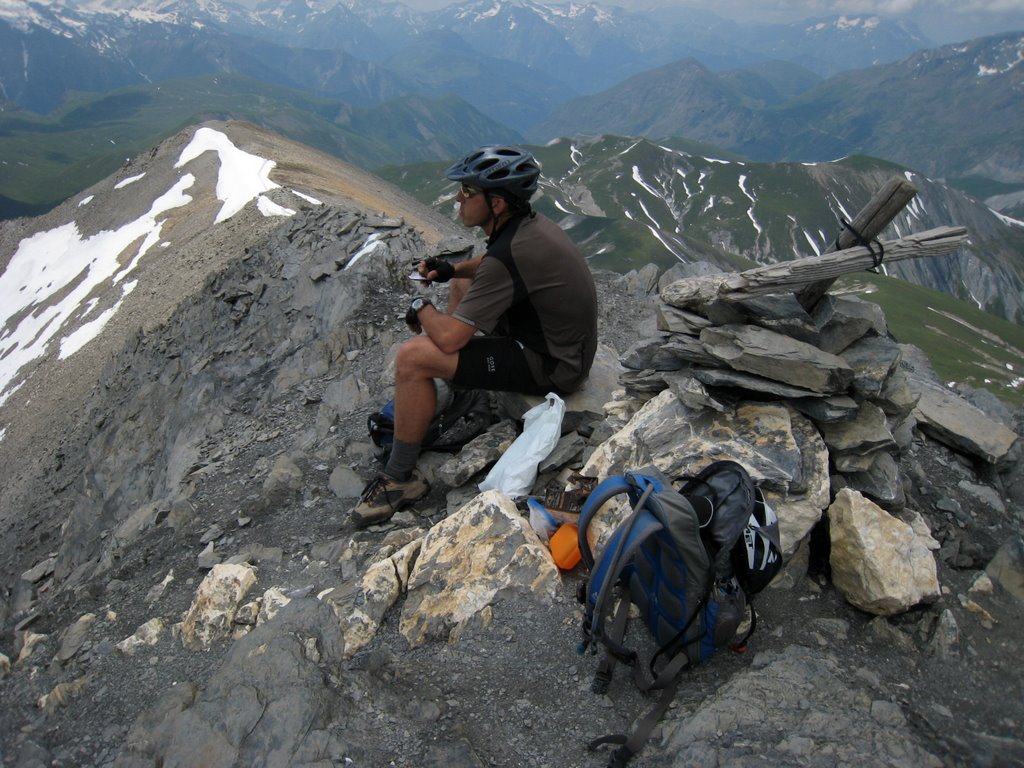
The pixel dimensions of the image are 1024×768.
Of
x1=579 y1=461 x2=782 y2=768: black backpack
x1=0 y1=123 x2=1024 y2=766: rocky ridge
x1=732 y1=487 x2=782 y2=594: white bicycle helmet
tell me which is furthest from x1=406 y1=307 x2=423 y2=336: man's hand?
x1=732 y1=487 x2=782 y2=594: white bicycle helmet

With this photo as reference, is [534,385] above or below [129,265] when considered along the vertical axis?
above

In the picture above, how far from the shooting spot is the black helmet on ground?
23.9 ft

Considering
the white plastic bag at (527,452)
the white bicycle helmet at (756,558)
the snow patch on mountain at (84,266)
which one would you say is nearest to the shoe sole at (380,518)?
the white plastic bag at (527,452)

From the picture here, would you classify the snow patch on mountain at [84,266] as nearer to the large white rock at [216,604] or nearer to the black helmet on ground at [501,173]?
Result: the black helmet on ground at [501,173]

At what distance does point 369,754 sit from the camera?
4.89 metres

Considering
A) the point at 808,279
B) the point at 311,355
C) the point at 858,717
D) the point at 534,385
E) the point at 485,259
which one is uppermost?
the point at 485,259

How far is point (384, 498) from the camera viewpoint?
316 inches

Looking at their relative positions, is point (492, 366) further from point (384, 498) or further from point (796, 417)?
point (796, 417)

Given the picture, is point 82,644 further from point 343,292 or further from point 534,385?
point 343,292

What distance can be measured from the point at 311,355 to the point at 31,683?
8264 mm

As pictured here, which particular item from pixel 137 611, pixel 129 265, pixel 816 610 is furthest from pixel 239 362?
pixel 129 265

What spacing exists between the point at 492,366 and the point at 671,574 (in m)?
3.60

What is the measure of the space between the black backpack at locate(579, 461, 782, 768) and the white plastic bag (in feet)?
7.26

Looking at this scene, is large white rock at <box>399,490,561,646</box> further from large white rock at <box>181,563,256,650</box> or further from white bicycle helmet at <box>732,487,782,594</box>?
large white rock at <box>181,563,256,650</box>
